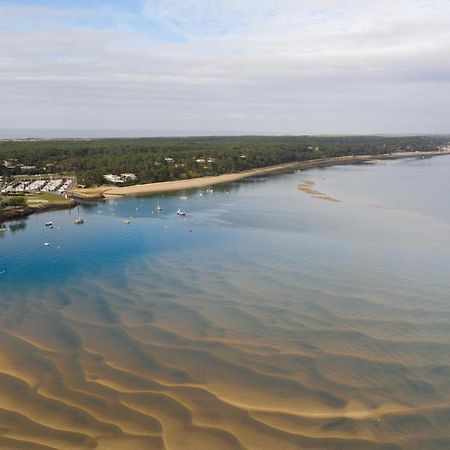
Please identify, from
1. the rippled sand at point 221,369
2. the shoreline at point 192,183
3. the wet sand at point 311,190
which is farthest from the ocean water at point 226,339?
the shoreline at point 192,183

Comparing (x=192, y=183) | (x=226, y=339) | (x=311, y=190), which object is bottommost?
(x=226, y=339)

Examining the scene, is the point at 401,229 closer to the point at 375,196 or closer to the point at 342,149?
the point at 375,196

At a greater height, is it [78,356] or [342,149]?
[342,149]

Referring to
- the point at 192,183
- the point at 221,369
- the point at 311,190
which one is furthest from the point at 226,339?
the point at 192,183

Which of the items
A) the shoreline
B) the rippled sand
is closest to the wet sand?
the shoreline

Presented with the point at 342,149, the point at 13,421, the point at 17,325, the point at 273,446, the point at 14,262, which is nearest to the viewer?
the point at 273,446

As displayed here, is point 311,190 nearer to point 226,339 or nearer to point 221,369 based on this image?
point 226,339

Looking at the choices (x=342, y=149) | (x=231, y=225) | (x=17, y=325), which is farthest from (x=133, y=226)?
(x=342, y=149)
